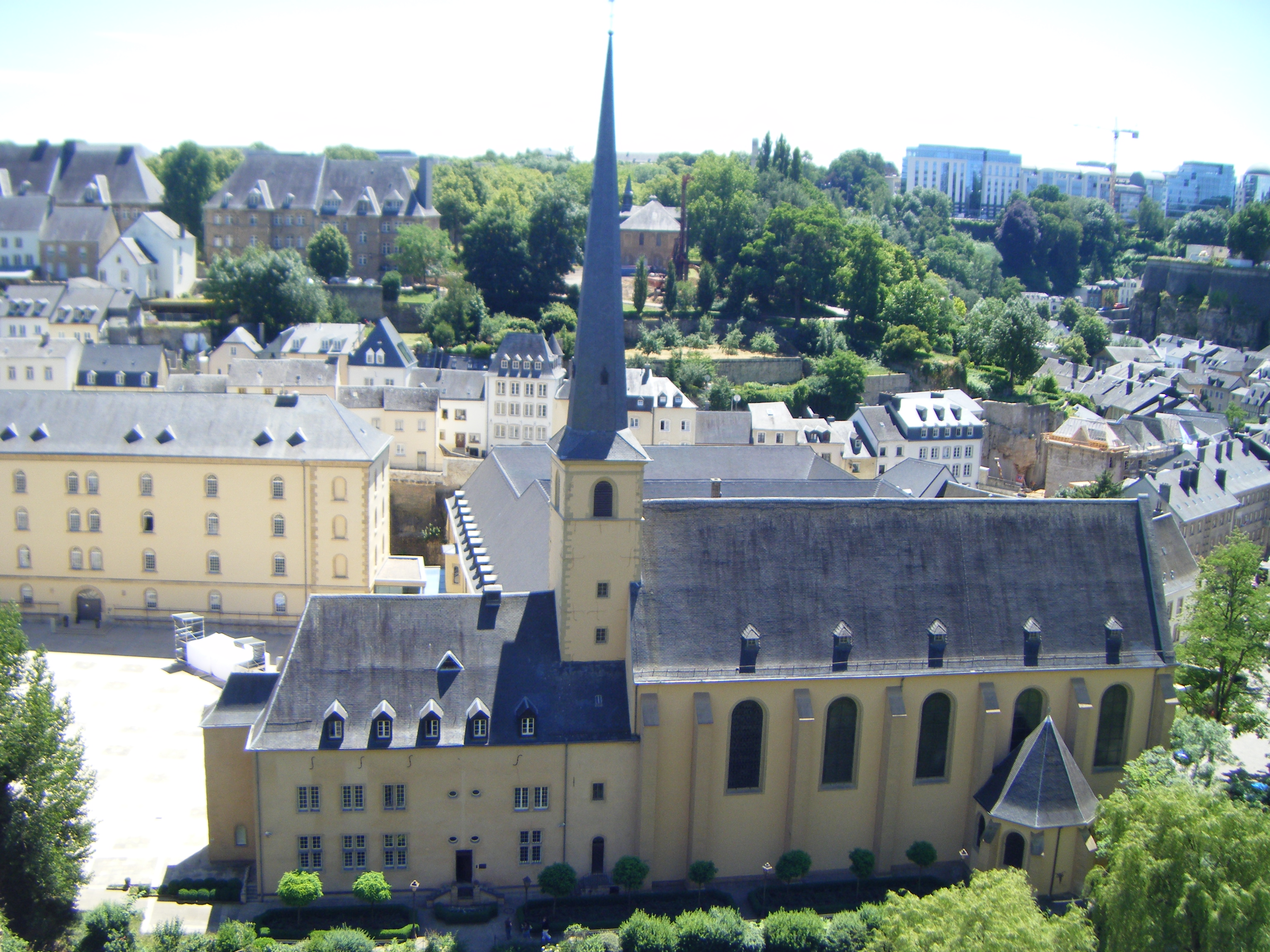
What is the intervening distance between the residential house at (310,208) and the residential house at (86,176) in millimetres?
12413

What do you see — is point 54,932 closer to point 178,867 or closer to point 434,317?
point 178,867

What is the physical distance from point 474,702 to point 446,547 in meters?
28.6

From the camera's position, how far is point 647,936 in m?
38.0

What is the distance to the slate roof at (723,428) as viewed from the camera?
324 feet

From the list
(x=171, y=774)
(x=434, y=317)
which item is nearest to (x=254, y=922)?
(x=171, y=774)

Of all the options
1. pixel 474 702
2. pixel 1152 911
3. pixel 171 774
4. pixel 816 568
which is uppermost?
pixel 816 568

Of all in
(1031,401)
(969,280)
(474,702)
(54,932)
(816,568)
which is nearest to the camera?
(54,932)

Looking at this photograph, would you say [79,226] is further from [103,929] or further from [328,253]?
[103,929]

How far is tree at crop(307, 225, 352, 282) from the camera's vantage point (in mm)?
128250

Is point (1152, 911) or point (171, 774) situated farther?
point (171, 774)

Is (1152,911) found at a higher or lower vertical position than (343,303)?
lower

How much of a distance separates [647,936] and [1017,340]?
95205 mm

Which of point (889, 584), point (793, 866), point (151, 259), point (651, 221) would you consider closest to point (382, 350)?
point (151, 259)

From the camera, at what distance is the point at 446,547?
69562 mm
